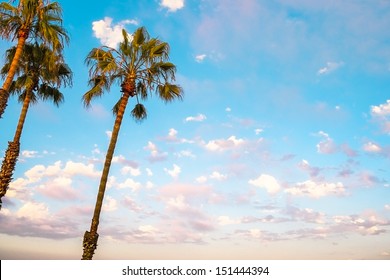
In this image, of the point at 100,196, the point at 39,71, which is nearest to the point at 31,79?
the point at 39,71

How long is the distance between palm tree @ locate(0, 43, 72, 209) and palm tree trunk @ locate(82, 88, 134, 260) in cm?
571

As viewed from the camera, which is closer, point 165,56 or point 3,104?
point 3,104

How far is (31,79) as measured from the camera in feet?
70.6

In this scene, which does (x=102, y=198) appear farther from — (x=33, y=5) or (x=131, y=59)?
(x=33, y=5)

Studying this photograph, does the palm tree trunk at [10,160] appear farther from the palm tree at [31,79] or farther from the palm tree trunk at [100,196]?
the palm tree trunk at [100,196]

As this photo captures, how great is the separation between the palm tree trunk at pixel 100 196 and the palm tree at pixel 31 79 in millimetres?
5713

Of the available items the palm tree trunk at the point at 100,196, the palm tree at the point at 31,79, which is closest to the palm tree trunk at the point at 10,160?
the palm tree at the point at 31,79

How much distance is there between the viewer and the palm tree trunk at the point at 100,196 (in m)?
15.3

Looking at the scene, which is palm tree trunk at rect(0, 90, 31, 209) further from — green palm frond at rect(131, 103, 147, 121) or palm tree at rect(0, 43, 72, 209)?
green palm frond at rect(131, 103, 147, 121)

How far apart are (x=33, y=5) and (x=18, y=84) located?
18.3ft

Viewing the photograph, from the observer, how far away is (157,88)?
19625 millimetres

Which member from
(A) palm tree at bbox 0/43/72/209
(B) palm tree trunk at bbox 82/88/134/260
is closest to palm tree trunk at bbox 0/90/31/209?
(A) palm tree at bbox 0/43/72/209
